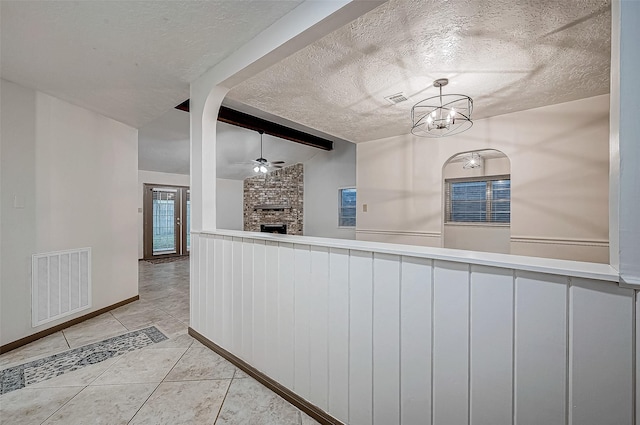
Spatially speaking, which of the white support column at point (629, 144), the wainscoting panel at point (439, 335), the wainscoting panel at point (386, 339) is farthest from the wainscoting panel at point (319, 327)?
the white support column at point (629, 144)

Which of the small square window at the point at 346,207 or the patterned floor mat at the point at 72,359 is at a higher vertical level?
the small square window at the point at 346,207

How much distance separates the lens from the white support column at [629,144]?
2.60ft

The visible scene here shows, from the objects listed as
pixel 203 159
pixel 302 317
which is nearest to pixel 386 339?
pixel 302 317

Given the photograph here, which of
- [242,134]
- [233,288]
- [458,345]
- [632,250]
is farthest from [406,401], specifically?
[242,134]

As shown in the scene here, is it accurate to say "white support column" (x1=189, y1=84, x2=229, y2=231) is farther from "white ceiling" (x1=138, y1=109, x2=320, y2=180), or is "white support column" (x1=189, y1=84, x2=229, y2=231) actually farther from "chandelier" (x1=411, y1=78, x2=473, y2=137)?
"white ceiling" (x1=138, y1=109, x2=320, y2=180)

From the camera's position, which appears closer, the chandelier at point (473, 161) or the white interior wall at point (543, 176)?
the white interior wall at point (543, 176)

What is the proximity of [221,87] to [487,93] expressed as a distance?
2.68 m

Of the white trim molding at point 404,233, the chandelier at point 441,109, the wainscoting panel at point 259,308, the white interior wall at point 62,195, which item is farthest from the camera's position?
the white trim molding at point 404,233

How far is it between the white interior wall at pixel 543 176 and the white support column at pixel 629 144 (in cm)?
304

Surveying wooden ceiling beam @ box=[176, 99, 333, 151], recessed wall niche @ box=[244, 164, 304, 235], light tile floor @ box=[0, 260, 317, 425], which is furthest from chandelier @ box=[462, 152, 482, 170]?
light tile floor @ box=[0, 260, 317, 425]

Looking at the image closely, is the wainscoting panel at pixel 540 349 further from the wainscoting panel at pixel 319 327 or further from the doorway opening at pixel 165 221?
the doorway opening at pixel 165 221

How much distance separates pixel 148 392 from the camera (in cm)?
182

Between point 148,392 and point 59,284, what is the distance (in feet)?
5.80

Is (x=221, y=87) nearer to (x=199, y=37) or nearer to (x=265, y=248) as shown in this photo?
(x=199, y=37)
